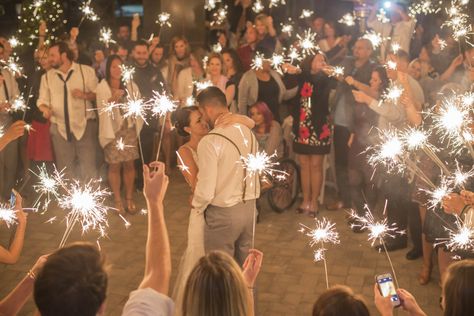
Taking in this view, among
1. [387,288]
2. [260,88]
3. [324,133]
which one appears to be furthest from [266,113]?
[387,288]

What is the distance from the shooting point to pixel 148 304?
3.01m

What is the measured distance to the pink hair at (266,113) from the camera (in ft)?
27.2

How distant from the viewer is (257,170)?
5.25m

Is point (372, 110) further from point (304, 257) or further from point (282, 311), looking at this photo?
point (282, 311)

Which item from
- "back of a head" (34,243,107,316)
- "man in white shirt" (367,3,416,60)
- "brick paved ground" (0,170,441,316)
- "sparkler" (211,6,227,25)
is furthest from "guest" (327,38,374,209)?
"back of a head" (34,243,107,316)

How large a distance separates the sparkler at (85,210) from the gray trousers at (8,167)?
29.5 inches

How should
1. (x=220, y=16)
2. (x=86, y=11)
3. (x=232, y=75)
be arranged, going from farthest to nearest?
1. (x=220, y=16)
2. (x=86, y=11)
3. (x=232, y=75)

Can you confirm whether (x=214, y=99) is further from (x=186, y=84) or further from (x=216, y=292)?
(x=186, y=84)

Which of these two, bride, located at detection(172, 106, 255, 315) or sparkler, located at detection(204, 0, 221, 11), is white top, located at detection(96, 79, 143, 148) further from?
sparkler, located at detection(204, 0, 221, 11)

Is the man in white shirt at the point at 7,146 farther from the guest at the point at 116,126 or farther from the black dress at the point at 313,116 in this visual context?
the black dress at the point at 313,116

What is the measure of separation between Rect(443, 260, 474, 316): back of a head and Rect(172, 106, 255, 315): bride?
7.55 ft

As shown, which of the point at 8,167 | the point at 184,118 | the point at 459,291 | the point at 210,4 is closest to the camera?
the point at 459,291

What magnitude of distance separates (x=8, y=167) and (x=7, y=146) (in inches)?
12.6

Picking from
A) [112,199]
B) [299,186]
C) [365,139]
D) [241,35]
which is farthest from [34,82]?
[241,35]
